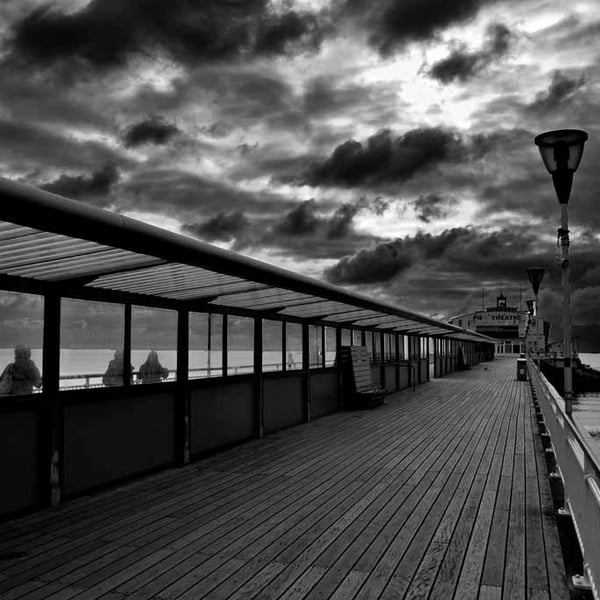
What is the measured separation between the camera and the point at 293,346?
1281 cm

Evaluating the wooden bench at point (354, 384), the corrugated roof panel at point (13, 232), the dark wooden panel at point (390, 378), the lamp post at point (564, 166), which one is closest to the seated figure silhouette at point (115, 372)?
the corrugated roof panel at point (13, 232)

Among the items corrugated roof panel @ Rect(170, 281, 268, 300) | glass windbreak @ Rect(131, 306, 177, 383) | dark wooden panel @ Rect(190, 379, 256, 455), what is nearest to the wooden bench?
dark wooden panel @ Rect(190, 379, 256, 455)

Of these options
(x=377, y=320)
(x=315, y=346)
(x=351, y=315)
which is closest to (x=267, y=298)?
(x=351, y=315)

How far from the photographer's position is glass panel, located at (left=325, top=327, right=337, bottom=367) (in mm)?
15062

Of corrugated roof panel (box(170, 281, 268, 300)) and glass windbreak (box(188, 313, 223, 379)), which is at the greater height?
corrugated roof panel (box(170, 281, 268, 300))

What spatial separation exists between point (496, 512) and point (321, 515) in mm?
1807

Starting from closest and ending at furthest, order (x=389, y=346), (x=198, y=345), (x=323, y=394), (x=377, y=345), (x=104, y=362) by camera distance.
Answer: (x=104, y=362) < (x=198, y=345) < (x=323, y=394) < (x=377, y=345) < (x=389, y=346)

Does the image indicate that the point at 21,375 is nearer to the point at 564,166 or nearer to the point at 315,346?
the point at 564,166

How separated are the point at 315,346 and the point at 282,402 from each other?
2.44m

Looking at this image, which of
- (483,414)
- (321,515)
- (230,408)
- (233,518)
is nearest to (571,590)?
(321,515)

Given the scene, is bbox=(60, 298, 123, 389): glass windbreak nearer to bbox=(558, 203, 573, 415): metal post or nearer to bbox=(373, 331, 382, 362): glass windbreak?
bbox=(558, 203, 573, 415): metal post

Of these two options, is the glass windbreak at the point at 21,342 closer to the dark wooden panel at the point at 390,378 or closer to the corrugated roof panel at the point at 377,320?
the corrugated roof panel at the point at 377,320

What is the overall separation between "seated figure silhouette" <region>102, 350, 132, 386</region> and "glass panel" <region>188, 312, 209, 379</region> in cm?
142

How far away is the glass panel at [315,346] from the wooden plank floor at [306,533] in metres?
4.32
